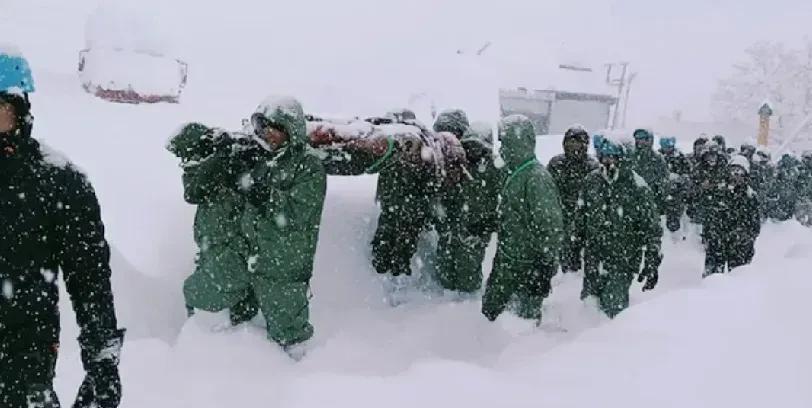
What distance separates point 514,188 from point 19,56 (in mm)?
3550

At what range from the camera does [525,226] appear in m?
5.25

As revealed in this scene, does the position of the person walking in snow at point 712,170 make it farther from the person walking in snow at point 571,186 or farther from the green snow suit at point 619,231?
the green snow suit at point 619,231

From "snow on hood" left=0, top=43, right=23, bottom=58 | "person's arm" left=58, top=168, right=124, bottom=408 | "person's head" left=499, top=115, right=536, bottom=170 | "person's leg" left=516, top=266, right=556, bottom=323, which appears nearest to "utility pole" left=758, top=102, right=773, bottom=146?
"person's leg" left=516, top=266, right=556, bottom=323

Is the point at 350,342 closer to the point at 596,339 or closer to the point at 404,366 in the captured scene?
the point at 404,366

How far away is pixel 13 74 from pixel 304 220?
2.30m

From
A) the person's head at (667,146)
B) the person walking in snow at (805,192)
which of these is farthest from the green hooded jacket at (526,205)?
the person walking in snow at (805,192)

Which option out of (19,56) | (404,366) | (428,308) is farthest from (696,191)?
(19,56)

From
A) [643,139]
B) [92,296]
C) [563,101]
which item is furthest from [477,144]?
[563,101]

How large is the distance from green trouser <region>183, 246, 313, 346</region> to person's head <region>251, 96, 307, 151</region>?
832mm

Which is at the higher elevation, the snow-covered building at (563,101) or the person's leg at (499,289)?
the person's leg at (499,289)

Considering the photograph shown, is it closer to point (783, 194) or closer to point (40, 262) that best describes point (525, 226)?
point (40, 262)

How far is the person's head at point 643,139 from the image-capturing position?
29.5 ft

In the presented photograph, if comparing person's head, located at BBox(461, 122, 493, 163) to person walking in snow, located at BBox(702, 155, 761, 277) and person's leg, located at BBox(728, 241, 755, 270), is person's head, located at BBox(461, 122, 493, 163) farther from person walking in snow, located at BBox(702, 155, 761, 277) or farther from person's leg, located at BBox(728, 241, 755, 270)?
person's leg, located at BBox(728, 241, 755, 270)

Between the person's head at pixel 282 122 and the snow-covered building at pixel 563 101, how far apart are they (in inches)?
1131
